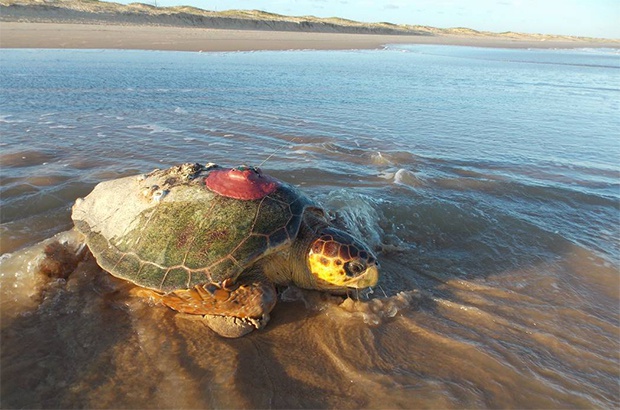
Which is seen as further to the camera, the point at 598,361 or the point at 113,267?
the point at 113,267

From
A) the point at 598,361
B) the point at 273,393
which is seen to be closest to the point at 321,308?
the point at 273,393

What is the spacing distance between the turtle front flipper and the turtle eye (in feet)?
1.97

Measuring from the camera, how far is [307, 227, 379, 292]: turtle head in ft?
9.27

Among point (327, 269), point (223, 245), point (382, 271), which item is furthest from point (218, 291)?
point (382, 271)

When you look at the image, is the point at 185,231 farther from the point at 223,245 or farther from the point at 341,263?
the point at 341,263

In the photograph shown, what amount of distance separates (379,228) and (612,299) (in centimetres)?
205

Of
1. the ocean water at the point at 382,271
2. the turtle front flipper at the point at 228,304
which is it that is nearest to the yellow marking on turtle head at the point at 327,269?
the ocean water at the point at 382,271

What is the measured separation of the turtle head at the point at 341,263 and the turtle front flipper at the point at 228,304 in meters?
0.44

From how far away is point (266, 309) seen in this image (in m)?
2.75

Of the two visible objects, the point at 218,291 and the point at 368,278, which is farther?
the point at 368,278

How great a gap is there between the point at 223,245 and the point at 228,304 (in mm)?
420

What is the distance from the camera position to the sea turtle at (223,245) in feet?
8.91

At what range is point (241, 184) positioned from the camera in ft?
9.88

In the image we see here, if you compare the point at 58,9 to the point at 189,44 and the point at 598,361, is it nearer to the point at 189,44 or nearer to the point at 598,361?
the point at 189,44
